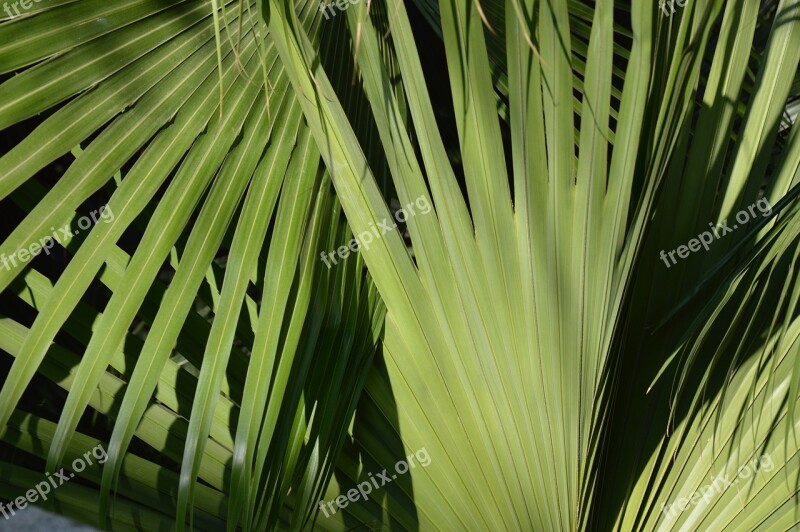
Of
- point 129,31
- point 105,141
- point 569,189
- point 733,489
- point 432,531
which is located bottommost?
point 733,489

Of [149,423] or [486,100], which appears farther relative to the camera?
[149,423]

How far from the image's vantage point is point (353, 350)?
3.24 ft

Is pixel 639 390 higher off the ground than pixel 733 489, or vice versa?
pixel 639 390

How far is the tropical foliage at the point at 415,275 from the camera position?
0.78 metres

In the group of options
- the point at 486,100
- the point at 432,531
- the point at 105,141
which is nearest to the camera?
the point at 486,100

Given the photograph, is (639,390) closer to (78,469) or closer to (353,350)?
(353,350)

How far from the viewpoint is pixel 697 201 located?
106 cm

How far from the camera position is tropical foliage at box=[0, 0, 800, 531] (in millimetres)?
780

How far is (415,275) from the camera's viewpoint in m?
0.85

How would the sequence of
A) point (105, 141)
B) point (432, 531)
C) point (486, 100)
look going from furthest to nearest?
point (432, 531), point (105, 141), point (486, 100)

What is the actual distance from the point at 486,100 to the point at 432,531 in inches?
24.1

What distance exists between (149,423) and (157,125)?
42 centimetres

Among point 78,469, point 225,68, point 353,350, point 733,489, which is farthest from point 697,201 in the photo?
point 78,469

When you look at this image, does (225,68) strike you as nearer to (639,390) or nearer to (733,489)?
(639,390)
